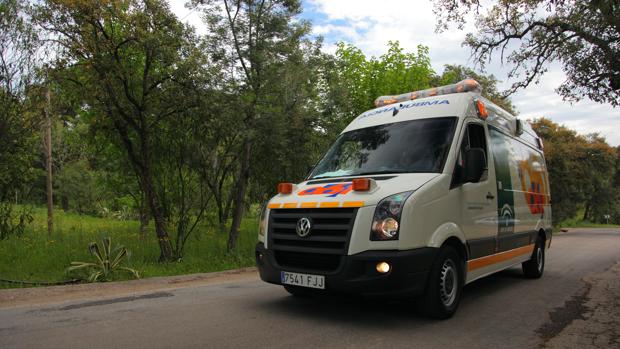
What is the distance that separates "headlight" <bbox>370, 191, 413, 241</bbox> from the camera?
477 cm

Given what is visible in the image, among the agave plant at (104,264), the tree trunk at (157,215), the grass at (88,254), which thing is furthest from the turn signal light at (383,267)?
the tree trunk at (157,215)

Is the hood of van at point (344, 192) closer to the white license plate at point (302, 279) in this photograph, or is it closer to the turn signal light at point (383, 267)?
the turn signal light at point (383, 267)

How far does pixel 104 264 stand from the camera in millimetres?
8727

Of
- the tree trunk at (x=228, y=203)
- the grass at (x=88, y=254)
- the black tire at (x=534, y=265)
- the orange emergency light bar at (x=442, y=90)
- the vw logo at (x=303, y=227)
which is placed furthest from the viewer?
the tree trunk at (x=228, y=203)

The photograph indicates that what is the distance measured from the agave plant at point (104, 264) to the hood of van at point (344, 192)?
4616mm

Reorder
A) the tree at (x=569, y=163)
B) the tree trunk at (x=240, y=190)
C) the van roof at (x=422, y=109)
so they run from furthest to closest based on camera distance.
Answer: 1. the tree at (x=569, y=163)
2. the tree trunk at (x=240, y=190)
3. the van roof at (x=422, y=109)

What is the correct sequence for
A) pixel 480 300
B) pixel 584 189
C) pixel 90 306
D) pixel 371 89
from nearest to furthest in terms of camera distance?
pixel 90 306 < pixel 480 300 < pixel 371 89 < pixel 584 189

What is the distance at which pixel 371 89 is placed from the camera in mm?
19438

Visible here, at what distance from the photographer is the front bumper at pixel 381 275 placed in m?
4.70

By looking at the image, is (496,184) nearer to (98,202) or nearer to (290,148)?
(290,148)

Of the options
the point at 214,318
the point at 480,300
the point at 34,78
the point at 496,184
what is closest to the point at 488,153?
the point at 496,184

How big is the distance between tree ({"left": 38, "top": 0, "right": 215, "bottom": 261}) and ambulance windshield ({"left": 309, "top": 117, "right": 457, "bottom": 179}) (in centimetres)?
454

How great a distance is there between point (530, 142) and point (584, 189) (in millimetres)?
31704

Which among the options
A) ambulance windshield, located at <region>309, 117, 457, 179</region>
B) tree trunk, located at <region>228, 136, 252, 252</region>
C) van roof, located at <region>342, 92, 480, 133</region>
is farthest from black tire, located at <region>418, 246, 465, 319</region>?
tree trunk, located at <region>228, 136, 252, 252</region>
